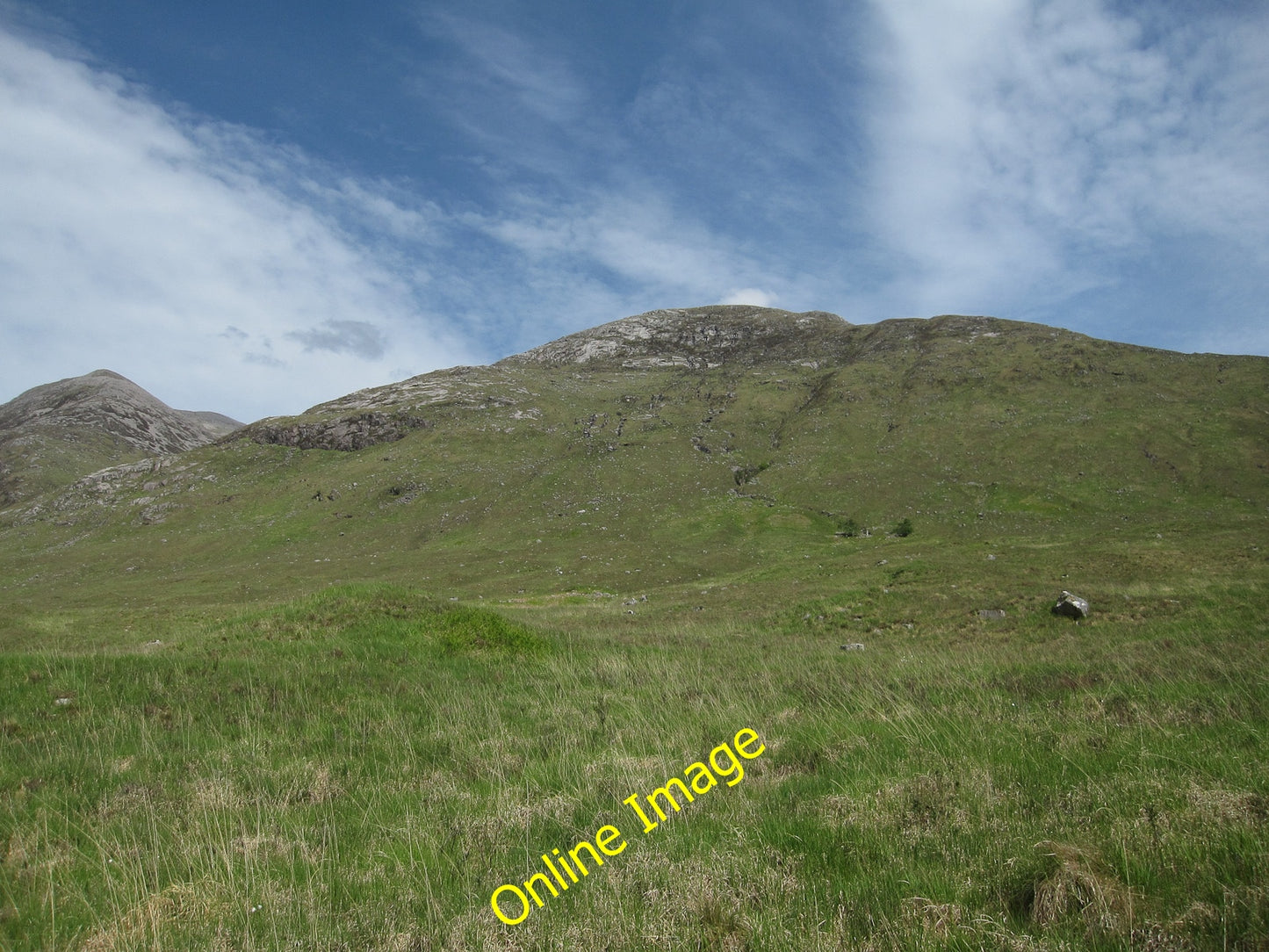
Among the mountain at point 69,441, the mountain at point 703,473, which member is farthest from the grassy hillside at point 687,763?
the mountain at point 69,441

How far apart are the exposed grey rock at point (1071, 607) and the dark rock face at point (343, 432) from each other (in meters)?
103

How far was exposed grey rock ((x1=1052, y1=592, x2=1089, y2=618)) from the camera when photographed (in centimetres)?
1758

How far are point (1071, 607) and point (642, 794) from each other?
1786 cm

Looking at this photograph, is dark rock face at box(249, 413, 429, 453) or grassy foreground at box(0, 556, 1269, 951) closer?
grassy foreground at box(0, 556, 1269, 951)

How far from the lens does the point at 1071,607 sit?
17766 mm

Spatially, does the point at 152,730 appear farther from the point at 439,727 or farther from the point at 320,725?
the point at 439,727

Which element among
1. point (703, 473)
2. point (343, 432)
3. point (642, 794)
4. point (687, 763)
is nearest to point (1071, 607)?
point (687, 763)

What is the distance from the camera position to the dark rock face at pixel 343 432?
105 m

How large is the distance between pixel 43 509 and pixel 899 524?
125 m

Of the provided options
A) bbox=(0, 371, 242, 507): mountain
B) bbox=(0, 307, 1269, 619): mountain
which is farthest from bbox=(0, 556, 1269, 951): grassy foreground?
bbox=(0, 371, 242, 507): mountain

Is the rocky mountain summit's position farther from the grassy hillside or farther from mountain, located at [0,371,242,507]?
the grassy hillside

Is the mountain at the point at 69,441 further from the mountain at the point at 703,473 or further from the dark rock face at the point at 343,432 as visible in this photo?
the dark rock face at the point at 343,432

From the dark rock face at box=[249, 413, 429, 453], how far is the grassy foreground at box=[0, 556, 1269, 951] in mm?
100385

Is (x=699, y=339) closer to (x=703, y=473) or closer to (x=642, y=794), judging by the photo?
(x=703, y=473)
